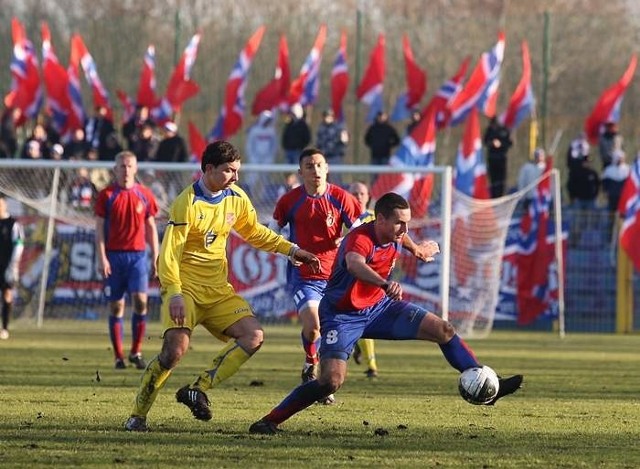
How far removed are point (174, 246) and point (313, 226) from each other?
320 centimetres

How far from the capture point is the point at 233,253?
26250mm

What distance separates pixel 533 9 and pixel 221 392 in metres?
41.2

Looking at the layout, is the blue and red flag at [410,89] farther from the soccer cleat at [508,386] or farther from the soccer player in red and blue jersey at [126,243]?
the soccer cleat at [508,386]

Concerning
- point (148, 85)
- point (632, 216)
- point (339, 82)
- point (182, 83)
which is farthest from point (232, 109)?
point (632, 216)

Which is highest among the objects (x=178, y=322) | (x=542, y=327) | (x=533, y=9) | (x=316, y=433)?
(x=533, y=9)

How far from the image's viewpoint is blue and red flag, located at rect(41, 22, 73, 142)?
3092 centimetres

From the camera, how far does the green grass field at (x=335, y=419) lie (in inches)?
355

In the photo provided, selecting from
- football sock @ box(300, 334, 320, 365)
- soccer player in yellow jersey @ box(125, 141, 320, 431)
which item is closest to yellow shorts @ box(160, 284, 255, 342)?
soccer player in yellow jersey @ box(125, 141, 320, 431)

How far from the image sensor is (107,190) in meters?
16.6

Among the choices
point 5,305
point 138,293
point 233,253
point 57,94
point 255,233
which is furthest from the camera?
point 57,94

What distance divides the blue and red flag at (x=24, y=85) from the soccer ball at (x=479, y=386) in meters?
22.6

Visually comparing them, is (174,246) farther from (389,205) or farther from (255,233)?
(389,205)

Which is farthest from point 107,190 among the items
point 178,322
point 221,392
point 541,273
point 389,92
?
point 389,92

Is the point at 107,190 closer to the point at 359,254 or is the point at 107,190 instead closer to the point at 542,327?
the point at 359,254
